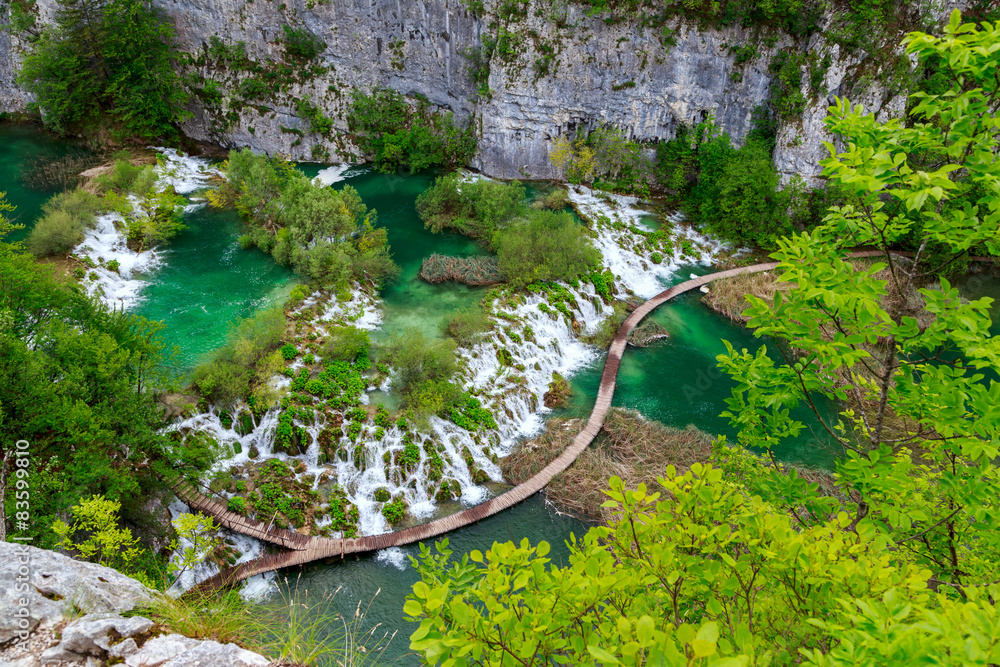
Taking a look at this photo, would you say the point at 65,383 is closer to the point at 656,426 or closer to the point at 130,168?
the point at 656,426

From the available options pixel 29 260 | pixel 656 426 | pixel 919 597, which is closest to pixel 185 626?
pixel 919 597

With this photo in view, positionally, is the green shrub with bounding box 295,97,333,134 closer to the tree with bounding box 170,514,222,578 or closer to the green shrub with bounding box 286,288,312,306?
the green shrub with bounding box 286,288,312,306

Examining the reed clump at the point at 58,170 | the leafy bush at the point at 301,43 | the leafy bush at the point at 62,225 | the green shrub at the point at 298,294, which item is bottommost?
the green shrub at the point at 298,294

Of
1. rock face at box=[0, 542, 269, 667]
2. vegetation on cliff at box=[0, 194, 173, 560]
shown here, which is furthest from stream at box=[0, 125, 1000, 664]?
rock face at box=[0, 542, 269, 667]

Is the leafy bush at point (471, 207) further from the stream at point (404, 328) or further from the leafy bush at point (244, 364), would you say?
the leafy bush at point (244, 364)

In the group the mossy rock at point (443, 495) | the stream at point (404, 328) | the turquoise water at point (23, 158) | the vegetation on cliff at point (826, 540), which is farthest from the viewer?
the turquoise water at point (23, 158)

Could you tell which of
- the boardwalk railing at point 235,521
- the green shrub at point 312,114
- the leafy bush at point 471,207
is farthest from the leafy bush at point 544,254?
the green shrub at point 312,114
